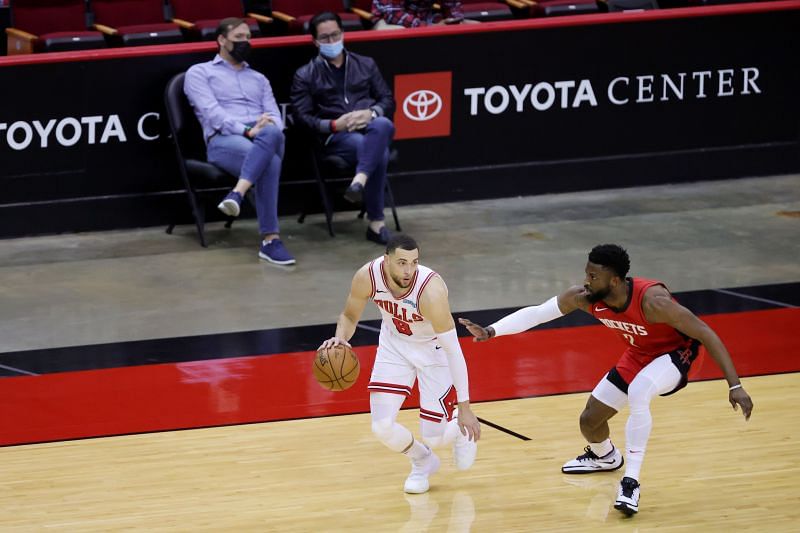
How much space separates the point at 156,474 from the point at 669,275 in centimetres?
460

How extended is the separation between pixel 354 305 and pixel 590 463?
1418mm

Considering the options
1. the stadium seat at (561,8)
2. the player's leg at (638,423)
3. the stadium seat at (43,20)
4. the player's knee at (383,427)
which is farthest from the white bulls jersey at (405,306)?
the stadium seat at (561,8)

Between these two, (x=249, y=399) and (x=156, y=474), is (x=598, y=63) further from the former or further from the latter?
(x=156, y=474)

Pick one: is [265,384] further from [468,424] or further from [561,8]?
[561,8]

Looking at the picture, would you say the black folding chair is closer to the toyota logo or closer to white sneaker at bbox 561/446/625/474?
the toyota logo

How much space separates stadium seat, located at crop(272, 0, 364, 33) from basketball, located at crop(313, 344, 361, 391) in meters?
5.94

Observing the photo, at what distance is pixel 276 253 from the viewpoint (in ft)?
33.8

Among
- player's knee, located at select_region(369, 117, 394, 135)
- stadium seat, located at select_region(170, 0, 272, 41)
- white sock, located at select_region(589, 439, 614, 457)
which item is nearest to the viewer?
white sock, located at select_region(589, 439, 614, 457)

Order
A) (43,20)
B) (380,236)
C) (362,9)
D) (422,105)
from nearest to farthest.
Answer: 1. (380,236)
2. (422,105)
3. (43,20)
4. (362,9)

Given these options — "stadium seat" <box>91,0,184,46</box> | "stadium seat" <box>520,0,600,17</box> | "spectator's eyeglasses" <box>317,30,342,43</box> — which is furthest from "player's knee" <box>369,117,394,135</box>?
"stadium seat" <box>520,0,600,17</box>

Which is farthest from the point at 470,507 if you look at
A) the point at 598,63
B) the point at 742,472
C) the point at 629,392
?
the point at 598,63

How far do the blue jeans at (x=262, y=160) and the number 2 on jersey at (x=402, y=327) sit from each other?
153 inches

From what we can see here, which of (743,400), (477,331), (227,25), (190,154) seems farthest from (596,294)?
(190,154)

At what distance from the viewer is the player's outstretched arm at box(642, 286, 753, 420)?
6.09 metres
